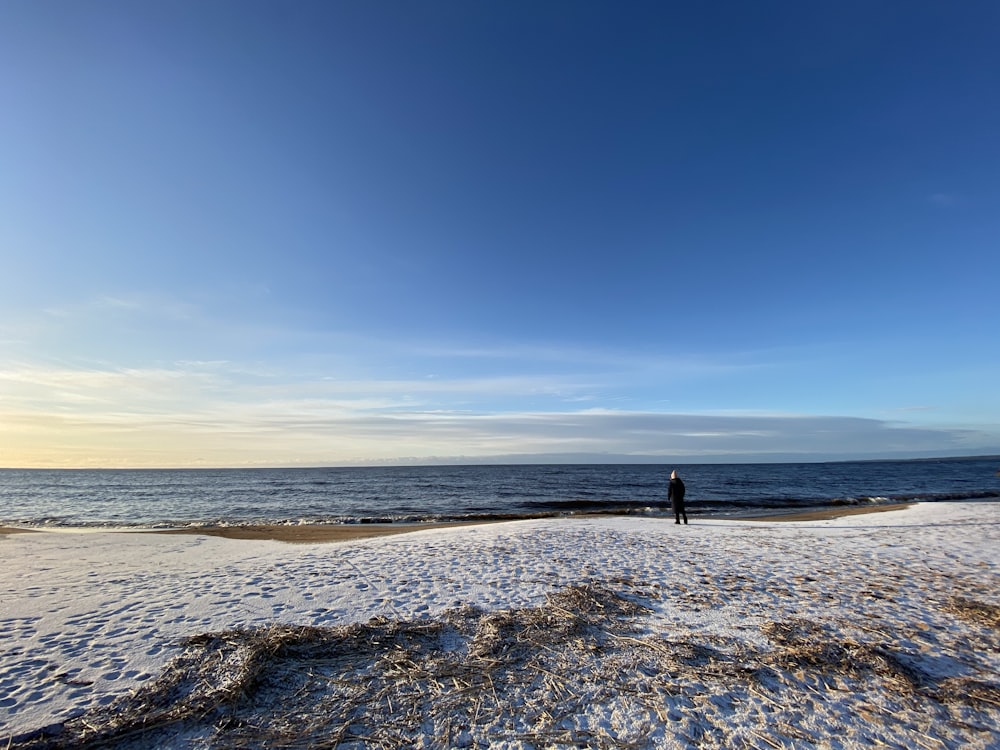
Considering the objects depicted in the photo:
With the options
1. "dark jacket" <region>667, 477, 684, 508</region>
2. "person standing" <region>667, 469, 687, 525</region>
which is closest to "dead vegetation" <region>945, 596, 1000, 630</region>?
"person standing" <region>667, 469, 687, 525</region>

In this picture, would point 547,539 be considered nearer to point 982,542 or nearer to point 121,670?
point 121,670

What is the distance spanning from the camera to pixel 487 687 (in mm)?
5430

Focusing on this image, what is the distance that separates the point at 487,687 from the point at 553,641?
63.9 inches

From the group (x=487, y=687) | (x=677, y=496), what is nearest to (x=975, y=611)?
(x=487, y=687)

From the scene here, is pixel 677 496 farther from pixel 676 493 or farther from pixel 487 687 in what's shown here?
pixel 487 687

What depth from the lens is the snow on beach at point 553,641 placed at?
15.6 feet

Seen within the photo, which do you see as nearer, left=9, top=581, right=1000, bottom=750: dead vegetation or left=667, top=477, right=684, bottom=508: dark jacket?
left=9, top=581, right=1000, bottom=750: dead vegetation

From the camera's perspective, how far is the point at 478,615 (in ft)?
25.9

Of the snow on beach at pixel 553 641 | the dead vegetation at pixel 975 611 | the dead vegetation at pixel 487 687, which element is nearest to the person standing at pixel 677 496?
the snow on beach at pixel 553 641

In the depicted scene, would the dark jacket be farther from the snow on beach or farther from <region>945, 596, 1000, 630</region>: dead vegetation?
<region>945, 596, 1000, 630</region>: dead vegetation

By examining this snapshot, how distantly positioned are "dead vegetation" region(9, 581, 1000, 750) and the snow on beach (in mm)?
31

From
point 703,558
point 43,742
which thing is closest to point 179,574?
point 43,742

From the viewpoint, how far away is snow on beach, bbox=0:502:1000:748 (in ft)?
15.6

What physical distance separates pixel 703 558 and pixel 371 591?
864 cm
